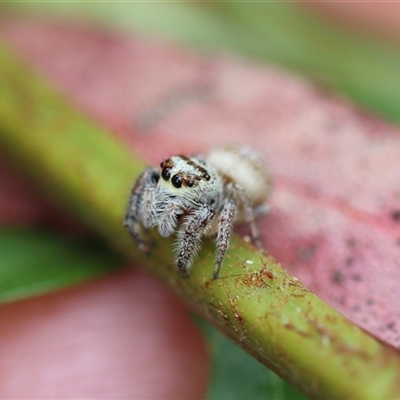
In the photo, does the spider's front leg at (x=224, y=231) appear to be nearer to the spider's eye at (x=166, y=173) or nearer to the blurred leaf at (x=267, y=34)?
the spider's eye at (x=166, y=173)

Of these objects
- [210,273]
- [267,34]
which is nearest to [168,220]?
[210,273]

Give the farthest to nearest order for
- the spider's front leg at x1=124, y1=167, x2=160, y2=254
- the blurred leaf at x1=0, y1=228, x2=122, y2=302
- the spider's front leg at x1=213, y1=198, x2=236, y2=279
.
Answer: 1. the blurred leaf at x1=0, y1=228, x2=122, y2=302
2. the spider's front leg at x1=124, y1=167, x2=160, y2=254
3. the spider's front leg at x1=213, y1=198, x2=236, y2=279

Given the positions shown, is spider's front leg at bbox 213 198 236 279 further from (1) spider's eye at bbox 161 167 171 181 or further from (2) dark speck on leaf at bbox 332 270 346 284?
(2) dark speck on leaf at bbox 332 270 346 284

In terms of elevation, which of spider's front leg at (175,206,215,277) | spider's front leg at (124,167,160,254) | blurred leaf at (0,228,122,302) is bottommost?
blurred leaf at (0,228,122,302)

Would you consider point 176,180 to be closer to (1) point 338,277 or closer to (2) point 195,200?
(2) point 195,200

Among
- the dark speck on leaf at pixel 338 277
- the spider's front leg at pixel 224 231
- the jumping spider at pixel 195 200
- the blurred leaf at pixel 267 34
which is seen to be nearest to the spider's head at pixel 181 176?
the jumping spider at pixel 195 200

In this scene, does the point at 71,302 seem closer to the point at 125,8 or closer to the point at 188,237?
the point at 188,237

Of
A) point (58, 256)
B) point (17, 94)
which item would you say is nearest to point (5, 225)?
point (58, 256)

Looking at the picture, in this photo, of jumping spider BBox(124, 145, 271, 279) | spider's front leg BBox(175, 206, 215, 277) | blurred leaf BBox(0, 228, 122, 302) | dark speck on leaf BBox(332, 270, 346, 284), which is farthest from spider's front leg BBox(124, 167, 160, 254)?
dark speck on leaf BBox(332, 270, 346, 284)
